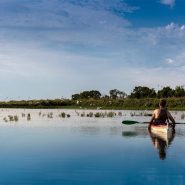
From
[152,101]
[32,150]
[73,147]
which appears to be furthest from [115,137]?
[152,101]

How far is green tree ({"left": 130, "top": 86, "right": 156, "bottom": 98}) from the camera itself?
4356 inches

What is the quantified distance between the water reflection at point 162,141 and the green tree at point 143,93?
84336mm

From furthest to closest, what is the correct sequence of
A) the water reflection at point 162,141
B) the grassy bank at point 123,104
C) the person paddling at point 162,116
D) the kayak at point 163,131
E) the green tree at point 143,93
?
the green tree at point 143,93, the grassy bank at point 123,104, the person paddling at point 162,116, the kayak at point 163,131, the water reflection at point 162,141

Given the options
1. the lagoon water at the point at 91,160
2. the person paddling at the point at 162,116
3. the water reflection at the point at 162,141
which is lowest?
the lagoon water at the point at 91,160

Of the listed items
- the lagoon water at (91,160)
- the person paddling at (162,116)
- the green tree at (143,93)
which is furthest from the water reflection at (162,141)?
the green tree at (143,93)

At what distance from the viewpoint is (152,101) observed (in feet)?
266

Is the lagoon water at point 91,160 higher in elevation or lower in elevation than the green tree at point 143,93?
lower

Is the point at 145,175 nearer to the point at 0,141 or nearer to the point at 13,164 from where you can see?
the point at 13,164

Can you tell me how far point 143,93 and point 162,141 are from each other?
292ft

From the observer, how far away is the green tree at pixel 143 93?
11065 centimetres

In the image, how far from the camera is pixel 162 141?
22.7 meters

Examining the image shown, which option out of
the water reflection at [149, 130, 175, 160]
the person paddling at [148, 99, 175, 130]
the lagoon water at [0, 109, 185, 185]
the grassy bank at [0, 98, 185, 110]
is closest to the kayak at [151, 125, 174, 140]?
the water reflection at [149, 130, 175, 160]

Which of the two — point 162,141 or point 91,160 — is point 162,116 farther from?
point 91,160

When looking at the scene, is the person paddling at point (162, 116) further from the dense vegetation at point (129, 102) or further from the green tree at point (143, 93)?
the green tree at point (143, 93)
